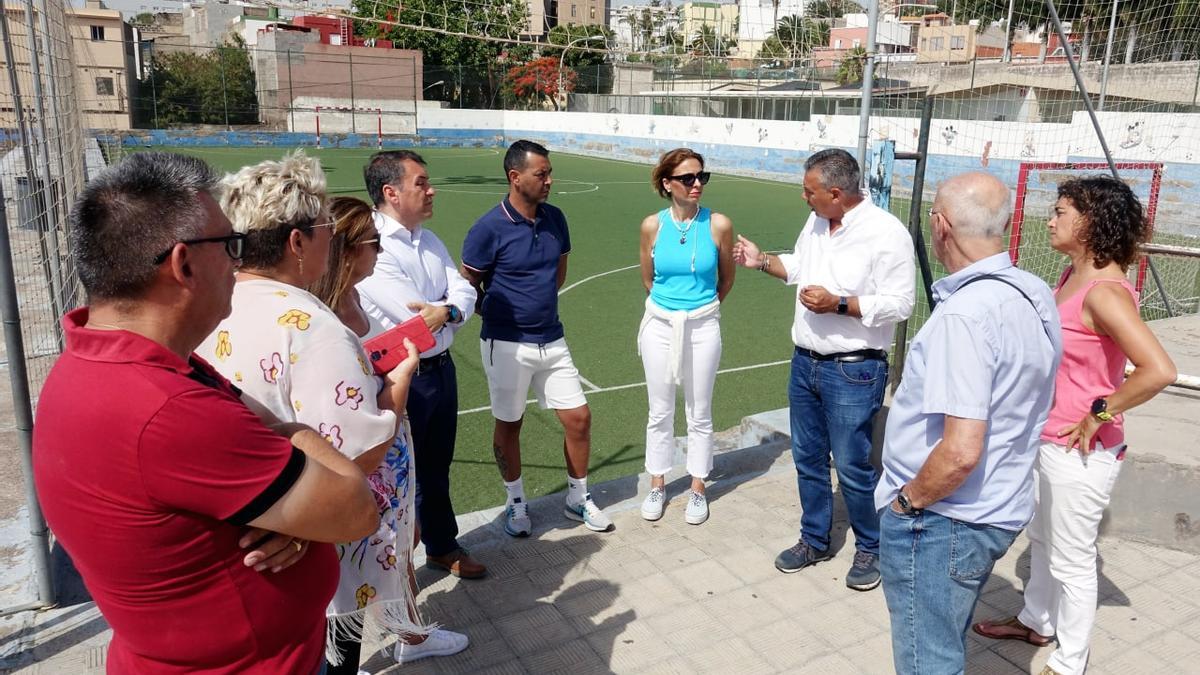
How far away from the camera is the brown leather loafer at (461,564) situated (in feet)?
13.2

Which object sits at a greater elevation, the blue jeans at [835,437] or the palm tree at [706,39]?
the palm tree at [706,39]

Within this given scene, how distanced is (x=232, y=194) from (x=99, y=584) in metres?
1.02

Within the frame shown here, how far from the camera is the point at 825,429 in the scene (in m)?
4.21

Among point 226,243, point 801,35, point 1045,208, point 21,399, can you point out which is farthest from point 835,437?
point 801,35

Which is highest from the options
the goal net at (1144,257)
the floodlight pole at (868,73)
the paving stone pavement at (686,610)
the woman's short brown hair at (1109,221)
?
the floodlight pole at (868,73)

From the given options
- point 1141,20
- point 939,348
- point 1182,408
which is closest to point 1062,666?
point 939,348

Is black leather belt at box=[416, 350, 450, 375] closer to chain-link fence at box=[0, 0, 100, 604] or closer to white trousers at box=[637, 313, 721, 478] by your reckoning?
white trousers at box=[637, 313, 721, 478]

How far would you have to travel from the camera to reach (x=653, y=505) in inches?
186

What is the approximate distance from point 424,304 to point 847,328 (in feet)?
6.37

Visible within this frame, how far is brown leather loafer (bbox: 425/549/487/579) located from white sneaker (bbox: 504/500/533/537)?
0.41 metres

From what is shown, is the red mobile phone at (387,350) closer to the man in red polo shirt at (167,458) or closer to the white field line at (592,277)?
the man in red polo shirt at (167,458)

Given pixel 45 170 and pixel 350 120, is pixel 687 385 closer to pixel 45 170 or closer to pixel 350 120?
pixel 45 170

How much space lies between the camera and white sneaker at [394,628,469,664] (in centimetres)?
343

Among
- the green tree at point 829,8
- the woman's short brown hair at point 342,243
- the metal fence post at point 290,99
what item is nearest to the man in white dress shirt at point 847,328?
the woman's short brown hair at point 342,243
